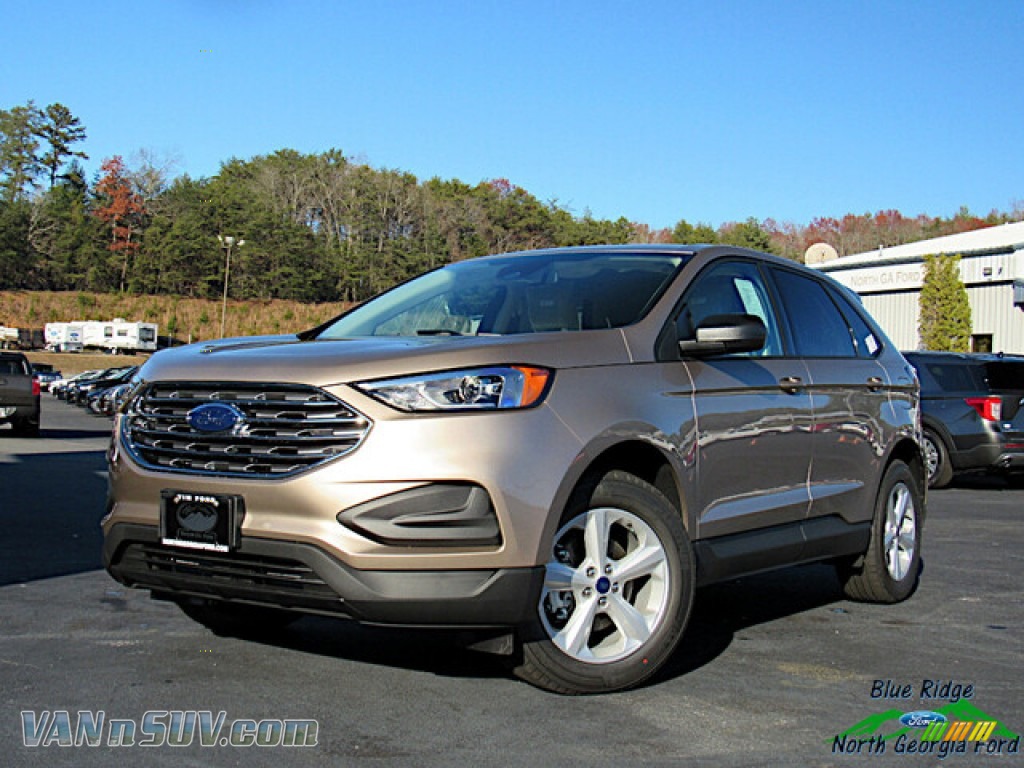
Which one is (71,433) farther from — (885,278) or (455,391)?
(885,278)

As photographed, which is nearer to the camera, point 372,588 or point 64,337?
point 372,588

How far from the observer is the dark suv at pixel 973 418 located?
14.1 metres

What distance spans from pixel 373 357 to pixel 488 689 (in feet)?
4.34

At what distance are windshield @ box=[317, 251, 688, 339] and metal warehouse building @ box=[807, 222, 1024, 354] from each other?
33556 mm

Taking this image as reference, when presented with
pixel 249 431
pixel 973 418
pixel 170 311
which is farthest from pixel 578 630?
pixel 170 311

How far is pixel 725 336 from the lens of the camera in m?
4.80

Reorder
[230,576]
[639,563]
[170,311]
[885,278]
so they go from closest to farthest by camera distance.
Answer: [230,576]
[639,563]
[885,278]
[170,311]

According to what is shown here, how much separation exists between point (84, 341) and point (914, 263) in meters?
60.1

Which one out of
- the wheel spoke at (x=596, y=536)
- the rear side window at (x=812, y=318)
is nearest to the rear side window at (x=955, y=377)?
the rear side window at (x=812, y=318)

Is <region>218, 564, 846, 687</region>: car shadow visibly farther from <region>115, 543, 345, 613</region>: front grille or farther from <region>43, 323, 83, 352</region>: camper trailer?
<region>43, 323, 83, 352</region>: camper trailer

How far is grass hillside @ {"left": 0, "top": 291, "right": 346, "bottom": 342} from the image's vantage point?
99.6 metres

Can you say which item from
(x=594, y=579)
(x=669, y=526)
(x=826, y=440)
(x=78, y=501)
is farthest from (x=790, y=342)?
(x=78, y=501)

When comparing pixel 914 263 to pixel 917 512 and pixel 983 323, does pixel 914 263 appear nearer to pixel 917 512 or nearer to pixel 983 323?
pixel 983 323

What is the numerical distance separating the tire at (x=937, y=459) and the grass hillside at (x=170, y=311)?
87780 mm
